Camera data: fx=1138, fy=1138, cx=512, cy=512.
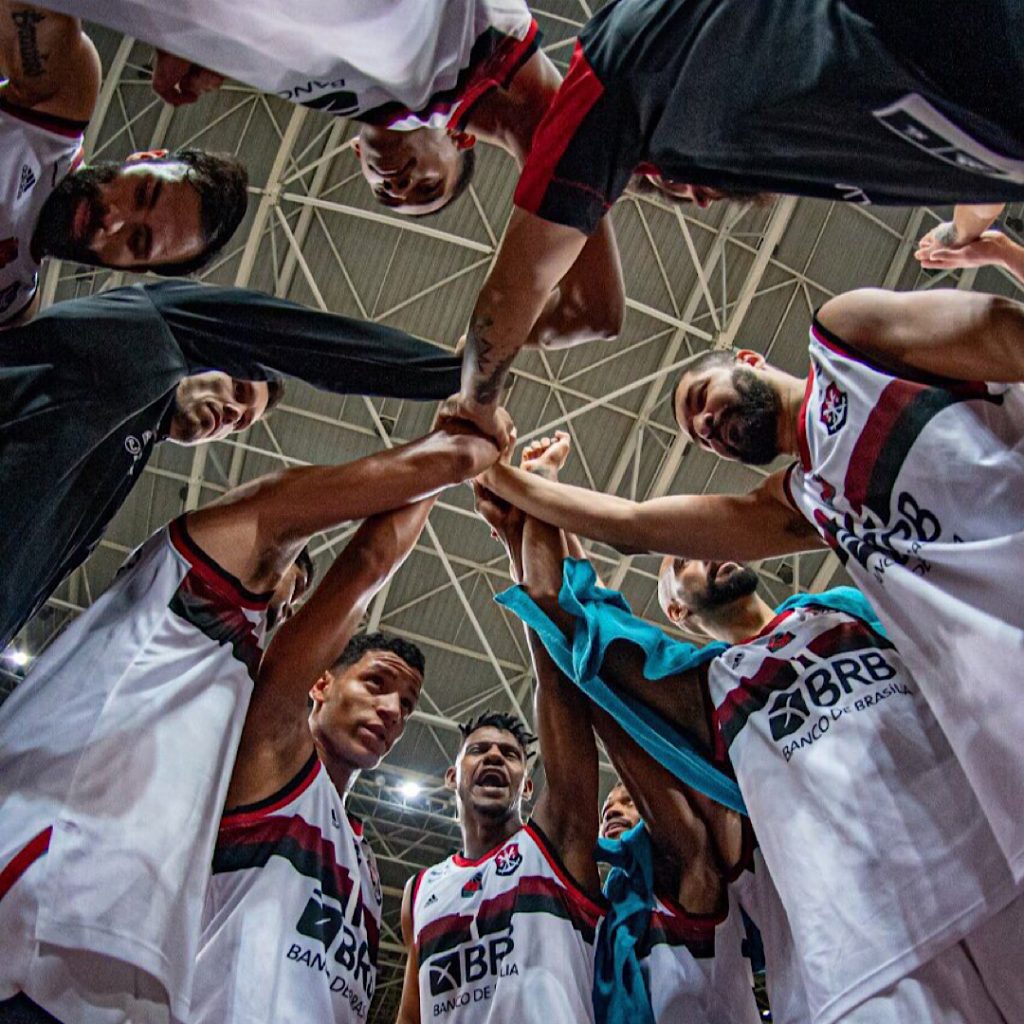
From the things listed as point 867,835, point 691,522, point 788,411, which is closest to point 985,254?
point 788,411

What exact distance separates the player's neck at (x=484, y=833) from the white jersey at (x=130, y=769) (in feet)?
7.84

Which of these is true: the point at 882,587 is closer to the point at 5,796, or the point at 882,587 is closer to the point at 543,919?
the point at 543,919

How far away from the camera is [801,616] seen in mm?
3865

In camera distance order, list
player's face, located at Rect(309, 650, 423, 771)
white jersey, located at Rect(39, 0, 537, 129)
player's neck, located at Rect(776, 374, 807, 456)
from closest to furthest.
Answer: white jersey, located at Rect(39, 0, 537, 129), player's neck, located at Rect(776, 374, 807, 456), player's face, located at Rect(309, 650, 423, 771)

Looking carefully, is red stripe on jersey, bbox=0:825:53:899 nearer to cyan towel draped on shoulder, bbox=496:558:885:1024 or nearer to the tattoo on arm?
the tattoo on arm

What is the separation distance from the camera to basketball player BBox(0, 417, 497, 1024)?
2.32 metres

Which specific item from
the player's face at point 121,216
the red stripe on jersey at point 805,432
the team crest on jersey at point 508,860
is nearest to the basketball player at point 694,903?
the team crest on jersey at point 508,860

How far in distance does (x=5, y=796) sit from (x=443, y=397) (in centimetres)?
180

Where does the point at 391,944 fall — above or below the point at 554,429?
below

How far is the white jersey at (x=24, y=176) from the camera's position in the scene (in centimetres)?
308

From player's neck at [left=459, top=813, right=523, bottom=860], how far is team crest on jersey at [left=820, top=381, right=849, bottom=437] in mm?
2636

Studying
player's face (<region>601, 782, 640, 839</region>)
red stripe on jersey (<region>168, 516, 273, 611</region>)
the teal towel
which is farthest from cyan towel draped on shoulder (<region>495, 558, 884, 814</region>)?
player's face (<region>601, 782, 640, 839</region>)

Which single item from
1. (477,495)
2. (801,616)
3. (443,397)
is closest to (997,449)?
(801,616)

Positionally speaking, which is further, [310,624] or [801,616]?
[801,616]
